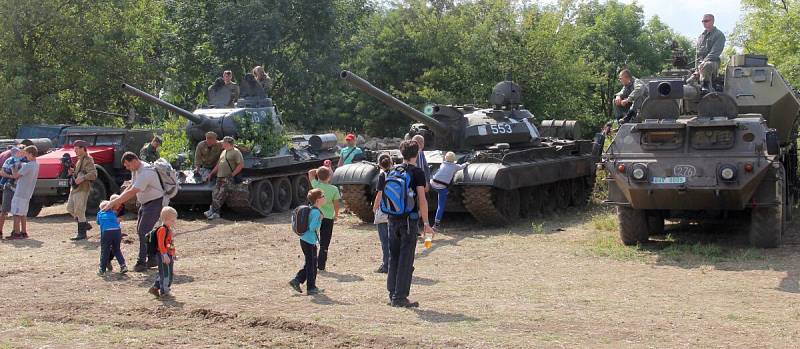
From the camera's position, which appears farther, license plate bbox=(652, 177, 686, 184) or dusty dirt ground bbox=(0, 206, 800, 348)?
license plate bbox=(652, 177, 686, 184)

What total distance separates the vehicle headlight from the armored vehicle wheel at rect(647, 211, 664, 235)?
2009mm

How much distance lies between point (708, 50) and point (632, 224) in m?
3.66

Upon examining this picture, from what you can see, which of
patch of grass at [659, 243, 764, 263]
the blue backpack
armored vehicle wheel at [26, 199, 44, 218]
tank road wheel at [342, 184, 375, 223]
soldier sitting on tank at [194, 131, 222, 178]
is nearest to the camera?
the blue backpack

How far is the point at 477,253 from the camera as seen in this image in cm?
1395

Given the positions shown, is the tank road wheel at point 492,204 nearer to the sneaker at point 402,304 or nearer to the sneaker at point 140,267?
the sneaker at point 140,267

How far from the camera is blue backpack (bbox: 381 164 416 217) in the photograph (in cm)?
966

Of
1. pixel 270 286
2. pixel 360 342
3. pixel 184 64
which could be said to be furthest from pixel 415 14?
pixel 360 342

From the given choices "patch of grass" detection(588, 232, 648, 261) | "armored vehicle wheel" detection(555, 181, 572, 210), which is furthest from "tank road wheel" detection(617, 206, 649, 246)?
"armored vehicle wheel" detection(555, 181, 572, 210)

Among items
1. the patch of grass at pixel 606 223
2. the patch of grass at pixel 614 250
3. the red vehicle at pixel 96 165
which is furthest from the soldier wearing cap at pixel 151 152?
the patch of grass at pixel 614 250

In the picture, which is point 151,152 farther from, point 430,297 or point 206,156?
point 430,297

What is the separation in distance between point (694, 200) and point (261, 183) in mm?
8639

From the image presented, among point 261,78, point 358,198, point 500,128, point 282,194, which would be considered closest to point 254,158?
point 282,194

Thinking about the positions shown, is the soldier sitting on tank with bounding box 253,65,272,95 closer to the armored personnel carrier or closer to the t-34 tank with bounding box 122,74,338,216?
the t-34 tank with bounding box 122,74,338,216

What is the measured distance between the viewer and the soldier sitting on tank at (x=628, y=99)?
16.6m
